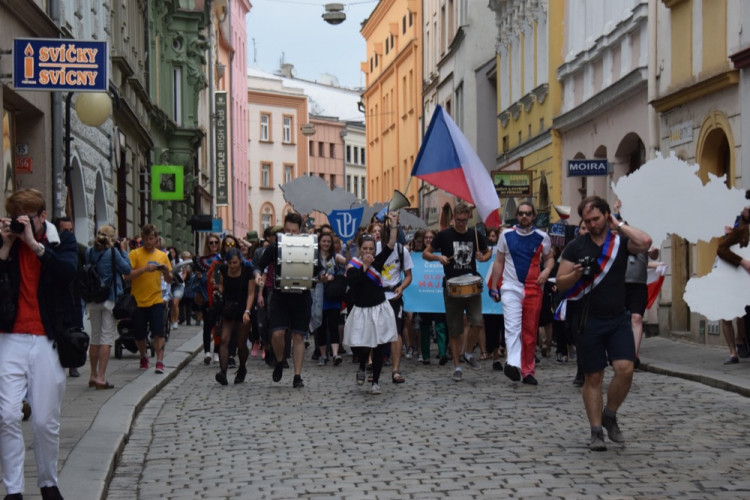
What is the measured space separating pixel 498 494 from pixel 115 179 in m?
20.5

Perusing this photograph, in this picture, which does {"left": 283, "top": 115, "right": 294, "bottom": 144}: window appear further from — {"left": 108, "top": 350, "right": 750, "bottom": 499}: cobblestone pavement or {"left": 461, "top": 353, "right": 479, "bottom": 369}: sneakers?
{"left": 108, "top": 350, "right": 750, "bottom": 499}: cobblestone pavement

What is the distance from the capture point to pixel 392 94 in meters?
65.8

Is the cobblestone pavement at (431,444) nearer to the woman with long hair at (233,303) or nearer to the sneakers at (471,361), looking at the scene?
the woman with long hair at (233,303)

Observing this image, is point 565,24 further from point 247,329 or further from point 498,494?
point 498,494

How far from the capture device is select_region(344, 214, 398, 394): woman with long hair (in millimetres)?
13109

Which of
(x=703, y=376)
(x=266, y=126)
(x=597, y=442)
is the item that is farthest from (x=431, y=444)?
(x=266, y=126)

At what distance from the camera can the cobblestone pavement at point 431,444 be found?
25.0 feet

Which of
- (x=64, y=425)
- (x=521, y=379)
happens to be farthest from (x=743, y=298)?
(x=64, y=425)

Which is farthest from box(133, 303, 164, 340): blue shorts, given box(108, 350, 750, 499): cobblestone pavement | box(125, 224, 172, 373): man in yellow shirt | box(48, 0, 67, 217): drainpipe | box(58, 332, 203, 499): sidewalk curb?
box(48, 0, 67, 217): drainpipe

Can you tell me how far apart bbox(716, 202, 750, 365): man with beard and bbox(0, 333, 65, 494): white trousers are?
7.34 metres

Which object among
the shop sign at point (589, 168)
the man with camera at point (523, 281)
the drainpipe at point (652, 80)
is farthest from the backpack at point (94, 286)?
the drainpipe at point (652, 80)

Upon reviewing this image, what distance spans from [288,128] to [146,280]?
253 ft

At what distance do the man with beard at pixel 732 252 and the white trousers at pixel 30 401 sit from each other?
7338 mm

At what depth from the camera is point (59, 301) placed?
22.9 feet
